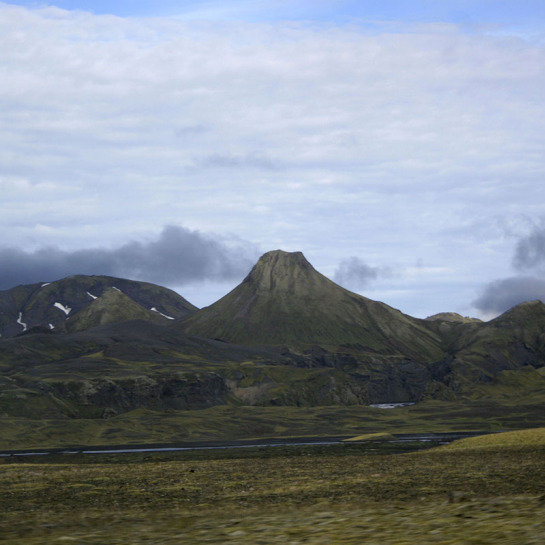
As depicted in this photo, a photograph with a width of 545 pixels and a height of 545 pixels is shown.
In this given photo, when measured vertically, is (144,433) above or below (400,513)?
below

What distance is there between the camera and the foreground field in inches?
749

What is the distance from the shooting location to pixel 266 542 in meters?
18.2

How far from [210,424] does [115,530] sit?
17826cm

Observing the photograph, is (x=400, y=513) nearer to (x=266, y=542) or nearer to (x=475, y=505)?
(x=475, y=505)

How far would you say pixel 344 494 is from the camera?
34250 mm

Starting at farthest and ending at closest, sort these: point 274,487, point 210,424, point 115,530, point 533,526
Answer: point 210,424 < point 274,487 < point 115,530 < point 533,526

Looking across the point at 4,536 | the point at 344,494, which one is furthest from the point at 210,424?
the point at 4,536

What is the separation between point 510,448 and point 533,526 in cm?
6063

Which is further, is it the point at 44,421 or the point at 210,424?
the point at 210,424

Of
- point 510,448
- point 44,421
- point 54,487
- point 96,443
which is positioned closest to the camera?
point 54,487

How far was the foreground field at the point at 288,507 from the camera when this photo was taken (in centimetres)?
1902

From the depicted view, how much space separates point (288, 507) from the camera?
29312 mm

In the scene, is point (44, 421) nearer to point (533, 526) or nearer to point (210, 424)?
point (210, 424)

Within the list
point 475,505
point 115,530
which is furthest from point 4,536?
point 475,505
